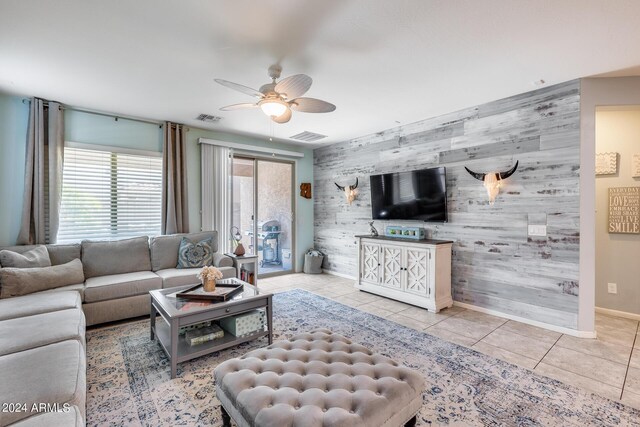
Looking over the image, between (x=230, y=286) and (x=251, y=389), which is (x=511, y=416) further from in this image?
(x=230, y=286)

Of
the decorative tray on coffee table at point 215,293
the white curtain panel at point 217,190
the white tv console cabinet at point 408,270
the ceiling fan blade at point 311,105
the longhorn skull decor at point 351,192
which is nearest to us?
the decorative tray on coffee table at point 215,293

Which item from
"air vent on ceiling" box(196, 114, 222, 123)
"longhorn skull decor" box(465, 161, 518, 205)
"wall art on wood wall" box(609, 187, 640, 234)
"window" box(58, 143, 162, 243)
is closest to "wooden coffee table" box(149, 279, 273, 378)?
"window" box(58, 143, 162, 243)

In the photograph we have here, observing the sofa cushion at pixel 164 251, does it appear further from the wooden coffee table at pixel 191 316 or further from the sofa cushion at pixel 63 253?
the wooden coffee table at pixel 191 316

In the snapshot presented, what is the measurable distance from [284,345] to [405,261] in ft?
8.53

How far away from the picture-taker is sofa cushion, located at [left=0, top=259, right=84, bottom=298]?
107 inches

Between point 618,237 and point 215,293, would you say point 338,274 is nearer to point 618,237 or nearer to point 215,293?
point 215,293

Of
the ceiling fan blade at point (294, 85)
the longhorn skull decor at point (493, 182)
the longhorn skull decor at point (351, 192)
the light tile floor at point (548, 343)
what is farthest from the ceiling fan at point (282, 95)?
the longhorn skull decor at point (351, 192)

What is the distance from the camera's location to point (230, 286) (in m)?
2.89

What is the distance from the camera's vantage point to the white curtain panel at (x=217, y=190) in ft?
15.7

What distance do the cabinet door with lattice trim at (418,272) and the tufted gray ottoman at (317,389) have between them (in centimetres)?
223

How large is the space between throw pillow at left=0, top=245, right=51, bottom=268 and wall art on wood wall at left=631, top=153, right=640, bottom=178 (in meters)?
6.87

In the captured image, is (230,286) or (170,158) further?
(170,158)

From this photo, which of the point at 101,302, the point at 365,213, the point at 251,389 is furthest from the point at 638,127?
the point at 101,302

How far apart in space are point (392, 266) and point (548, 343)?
1901mm
